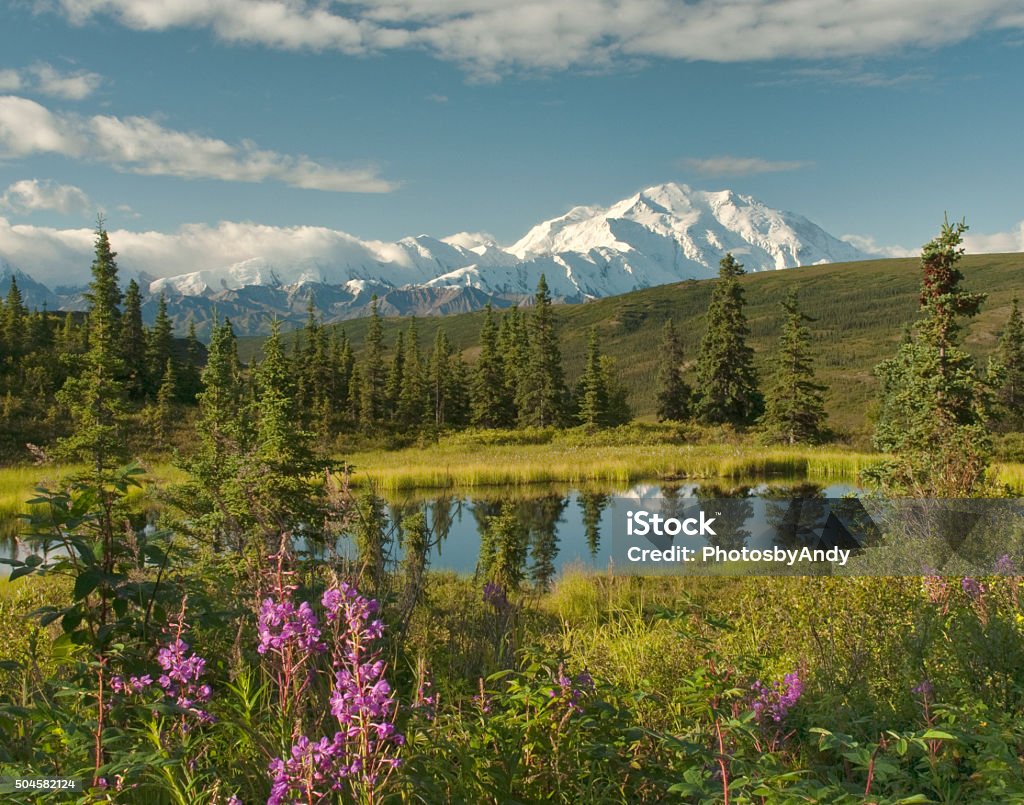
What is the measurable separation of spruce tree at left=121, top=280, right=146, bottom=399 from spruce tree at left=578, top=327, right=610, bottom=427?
30478mm

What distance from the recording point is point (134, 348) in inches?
2079

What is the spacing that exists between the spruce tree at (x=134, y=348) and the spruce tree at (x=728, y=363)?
126ft

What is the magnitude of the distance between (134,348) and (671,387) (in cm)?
4086

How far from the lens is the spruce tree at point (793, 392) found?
142 feet

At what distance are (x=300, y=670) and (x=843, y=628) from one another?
4332 mm

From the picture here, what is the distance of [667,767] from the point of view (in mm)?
2865

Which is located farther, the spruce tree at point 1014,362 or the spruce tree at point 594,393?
the spruce tree at point 1014,362

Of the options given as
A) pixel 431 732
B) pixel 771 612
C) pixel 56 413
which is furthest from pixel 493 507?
pixel 56 413

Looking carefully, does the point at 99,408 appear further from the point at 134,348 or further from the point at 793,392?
the point at 134,348

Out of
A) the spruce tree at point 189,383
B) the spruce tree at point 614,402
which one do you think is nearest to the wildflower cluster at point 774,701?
the spruce tree at point 189,383

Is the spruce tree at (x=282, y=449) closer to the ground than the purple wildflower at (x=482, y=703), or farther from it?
farther from it

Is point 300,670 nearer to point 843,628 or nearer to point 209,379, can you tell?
point 843,628

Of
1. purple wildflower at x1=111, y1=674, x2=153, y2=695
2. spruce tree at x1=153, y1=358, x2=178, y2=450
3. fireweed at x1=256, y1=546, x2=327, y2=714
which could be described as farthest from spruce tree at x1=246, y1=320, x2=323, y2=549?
spruce tree at x1=153, y1=358, x2=178, y2=450

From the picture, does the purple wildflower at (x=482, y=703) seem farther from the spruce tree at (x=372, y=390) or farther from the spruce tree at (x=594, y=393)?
the spruce tree at (x=372, y=390)
